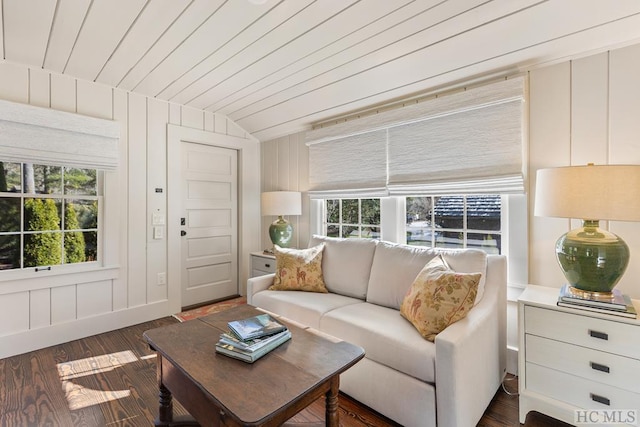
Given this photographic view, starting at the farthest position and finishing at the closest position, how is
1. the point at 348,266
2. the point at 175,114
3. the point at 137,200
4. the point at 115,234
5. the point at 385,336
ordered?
the point at 175,114 < the point at 137,200 < the point at 115,234 < the point at 348,266 < the point at 385,336

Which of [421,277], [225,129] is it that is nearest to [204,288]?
[225,129]

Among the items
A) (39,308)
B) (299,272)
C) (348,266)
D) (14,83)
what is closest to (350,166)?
(348,266)

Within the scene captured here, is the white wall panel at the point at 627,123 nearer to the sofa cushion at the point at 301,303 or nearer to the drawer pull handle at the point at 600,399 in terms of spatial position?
the drawer pull handle at the point at 600,399

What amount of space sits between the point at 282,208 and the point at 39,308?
2.29 meters

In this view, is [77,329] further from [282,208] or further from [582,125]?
[582,125]

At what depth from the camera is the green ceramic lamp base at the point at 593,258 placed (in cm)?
155

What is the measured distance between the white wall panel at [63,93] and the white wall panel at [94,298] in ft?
5.22

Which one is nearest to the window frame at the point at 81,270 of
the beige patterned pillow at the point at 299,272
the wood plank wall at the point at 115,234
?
the wood plank wall at the point at 115,234

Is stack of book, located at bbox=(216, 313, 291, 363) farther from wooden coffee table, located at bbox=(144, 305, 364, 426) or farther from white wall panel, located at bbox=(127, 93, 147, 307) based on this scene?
white wall panel, located at bbox=(127, 93, 147, 307)

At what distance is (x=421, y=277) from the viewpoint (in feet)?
6.27

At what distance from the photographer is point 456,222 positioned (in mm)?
2484

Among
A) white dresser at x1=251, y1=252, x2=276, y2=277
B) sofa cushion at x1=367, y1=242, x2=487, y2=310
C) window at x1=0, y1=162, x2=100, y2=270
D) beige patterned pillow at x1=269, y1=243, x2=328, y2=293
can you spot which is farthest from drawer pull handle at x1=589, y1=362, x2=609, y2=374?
window at x1=0, y1=162, x2=100, y2=270

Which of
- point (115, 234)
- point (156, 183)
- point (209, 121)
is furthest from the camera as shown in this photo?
point (209, 121)

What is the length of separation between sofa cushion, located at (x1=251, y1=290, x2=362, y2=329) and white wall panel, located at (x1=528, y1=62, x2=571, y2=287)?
128 cm
